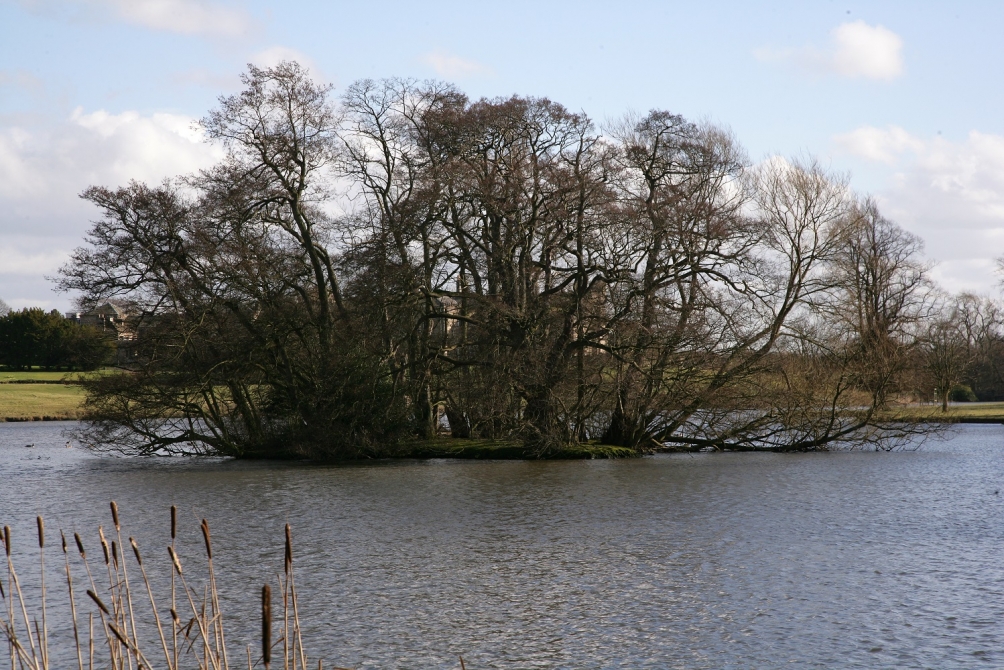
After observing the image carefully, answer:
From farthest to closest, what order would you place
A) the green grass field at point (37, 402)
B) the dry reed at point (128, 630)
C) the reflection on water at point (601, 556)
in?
the green grass field at point (37, 402) < the reflection on water at point (601, 556) < the dry reed at point (128, 630)

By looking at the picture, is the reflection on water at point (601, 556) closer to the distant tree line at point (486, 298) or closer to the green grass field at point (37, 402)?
the distant tree line at point (486, 298)

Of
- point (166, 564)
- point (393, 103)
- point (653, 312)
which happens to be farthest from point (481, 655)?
point (393, 103)

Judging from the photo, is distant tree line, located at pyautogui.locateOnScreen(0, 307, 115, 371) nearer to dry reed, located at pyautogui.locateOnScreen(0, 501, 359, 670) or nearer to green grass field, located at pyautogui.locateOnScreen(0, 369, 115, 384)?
green grass field, located at pyautogui.locateOnScreen(0, 369, 115, 384)

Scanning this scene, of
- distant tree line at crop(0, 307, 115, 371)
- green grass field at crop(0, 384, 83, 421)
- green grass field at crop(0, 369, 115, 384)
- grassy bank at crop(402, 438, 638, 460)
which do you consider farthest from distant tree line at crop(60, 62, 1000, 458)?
distant tree line at crop(0, 307, 115, 371)

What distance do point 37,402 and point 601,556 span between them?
5493 centimetres

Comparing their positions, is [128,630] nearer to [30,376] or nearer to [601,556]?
[601,556]

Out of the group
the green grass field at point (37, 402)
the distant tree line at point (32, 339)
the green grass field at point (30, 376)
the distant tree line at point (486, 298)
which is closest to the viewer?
the distant tree line at point (486, 298)

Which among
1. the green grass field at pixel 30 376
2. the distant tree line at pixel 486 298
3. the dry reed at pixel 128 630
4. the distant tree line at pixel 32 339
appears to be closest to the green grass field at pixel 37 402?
the green grass field at pixel 30 376

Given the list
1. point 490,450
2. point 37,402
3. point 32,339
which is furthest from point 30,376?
point 490,450

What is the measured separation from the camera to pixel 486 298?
2642cm

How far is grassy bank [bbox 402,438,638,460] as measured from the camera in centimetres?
2784

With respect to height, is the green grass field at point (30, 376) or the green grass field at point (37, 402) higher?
the green grass field at point (30, 376)

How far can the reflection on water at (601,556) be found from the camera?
354 inches

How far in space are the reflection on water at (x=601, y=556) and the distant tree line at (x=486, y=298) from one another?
3.35 m
